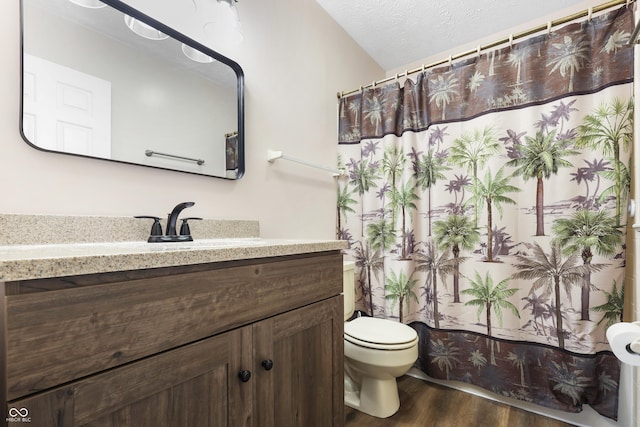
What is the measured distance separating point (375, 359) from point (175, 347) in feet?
3.66

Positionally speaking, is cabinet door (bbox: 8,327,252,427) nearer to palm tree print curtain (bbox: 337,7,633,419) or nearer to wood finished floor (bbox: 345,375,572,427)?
wood finished floor (bbox: 345,375,572,427)

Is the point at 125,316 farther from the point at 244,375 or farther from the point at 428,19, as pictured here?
the point at 428,19

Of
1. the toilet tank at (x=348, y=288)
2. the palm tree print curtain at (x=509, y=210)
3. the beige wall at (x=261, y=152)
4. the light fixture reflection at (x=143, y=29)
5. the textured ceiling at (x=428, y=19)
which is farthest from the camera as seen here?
the textured ceiling at (x=428, y=19)

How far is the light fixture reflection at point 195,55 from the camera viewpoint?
1.24 meters

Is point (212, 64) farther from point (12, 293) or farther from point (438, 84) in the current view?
point (438, 84)

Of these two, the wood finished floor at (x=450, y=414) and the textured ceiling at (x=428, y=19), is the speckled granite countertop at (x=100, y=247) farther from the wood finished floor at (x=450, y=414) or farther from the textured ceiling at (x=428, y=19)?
the textured ceiling at (x=428, y=19)

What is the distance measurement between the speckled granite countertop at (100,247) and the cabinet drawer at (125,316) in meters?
0.04

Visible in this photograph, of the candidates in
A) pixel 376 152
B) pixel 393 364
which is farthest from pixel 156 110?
pixel 393 364

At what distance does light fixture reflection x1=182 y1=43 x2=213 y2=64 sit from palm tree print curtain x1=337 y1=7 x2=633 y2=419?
3.67ft

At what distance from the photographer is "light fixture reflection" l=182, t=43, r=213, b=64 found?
4.08 feet

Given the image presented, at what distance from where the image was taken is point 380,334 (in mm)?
1581

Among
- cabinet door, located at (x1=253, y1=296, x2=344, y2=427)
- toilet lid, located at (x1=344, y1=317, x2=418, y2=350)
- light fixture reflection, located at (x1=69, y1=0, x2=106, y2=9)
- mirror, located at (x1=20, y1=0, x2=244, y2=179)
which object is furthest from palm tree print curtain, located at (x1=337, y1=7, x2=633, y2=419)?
light fixture reflection, located at (x1=69, y1=0, x2=106, y2=9)

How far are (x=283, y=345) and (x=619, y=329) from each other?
1014 mm

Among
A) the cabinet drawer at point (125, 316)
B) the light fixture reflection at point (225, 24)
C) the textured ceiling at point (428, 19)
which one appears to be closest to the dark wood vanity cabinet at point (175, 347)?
the cabinet drawer at point (125, 316)
